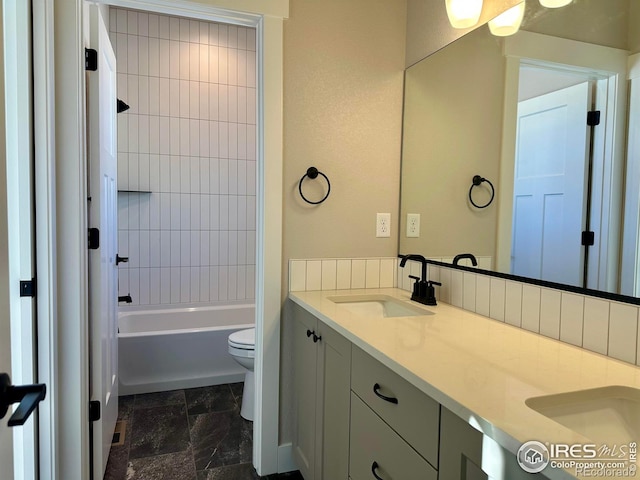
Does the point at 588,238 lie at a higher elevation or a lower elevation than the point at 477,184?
lower

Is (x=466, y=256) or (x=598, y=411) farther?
(x=466, y=256)

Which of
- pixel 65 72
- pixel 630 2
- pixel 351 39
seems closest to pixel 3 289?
pixel 65 72

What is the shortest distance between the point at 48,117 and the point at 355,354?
1359mm

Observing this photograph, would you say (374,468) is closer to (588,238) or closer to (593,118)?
(588,238)

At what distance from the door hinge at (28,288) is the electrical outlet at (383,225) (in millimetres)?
1438

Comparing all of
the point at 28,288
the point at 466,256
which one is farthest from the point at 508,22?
the point at 28,288

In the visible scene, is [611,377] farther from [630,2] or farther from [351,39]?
[351,39]

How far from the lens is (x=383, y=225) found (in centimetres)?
204

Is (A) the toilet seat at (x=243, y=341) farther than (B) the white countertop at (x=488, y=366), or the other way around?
(A) the toilet seat at (x=243, y=341)

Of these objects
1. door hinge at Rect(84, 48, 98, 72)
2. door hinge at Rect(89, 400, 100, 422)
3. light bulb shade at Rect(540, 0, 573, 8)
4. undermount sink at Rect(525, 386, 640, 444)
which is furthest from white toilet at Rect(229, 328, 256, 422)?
light bulb shade at Rect(540, 0, 573, 8)

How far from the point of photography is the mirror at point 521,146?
1.11m

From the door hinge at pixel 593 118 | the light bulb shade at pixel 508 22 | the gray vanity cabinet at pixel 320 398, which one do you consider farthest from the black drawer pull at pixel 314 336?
the light bulb shade at pixel 508 22

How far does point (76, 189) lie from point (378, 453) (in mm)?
1413

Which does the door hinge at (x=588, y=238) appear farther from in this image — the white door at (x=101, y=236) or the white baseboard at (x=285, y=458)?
the white door at (x=101, y=236)
